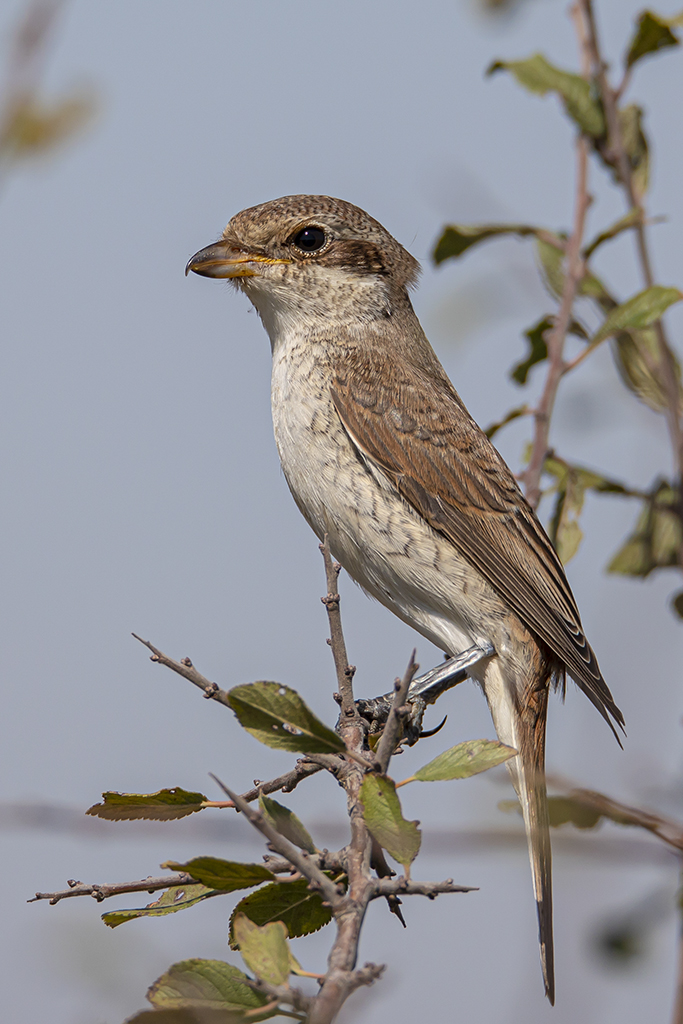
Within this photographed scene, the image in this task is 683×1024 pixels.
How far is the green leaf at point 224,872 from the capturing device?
194 centimetres

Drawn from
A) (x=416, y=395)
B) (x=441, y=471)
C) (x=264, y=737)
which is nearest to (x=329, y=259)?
(x=416, y=395)

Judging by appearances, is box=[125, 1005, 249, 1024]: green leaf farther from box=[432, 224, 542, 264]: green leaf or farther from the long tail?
box=[432, 224, 542, 264]: green leaf

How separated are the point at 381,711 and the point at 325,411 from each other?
111 cm

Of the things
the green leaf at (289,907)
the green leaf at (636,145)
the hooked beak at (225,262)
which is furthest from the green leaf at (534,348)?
the green leaf at (289,907)

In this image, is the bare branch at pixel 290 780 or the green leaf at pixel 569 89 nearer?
the bare branch at pixel 290 780

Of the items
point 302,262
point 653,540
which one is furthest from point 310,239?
point 653,540

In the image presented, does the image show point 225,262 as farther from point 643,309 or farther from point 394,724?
point 394,724

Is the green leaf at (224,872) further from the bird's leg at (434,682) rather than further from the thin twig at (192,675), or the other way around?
the bird's leg at (434,682)

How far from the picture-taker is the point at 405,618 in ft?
13.1

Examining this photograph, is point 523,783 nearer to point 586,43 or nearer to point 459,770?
point 459,770

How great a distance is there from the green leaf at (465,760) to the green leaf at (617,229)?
2.27 metres

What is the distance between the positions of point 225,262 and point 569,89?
4.70 feet

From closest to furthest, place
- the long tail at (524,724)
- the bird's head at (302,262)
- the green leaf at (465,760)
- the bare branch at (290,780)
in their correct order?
1. the green leaf at (465,760)
2. the bare branch at (290,780)
3. the long tail at (524,724)
4. the bird's head at (302,262)

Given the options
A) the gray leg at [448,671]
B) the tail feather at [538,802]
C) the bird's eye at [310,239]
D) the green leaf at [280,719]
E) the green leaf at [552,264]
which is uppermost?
the bird's eye at [310,239]
